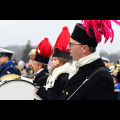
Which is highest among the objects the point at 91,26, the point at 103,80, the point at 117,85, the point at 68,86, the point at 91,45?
the point at 91,26

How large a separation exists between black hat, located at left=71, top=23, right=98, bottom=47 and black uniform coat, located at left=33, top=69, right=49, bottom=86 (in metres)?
2.09

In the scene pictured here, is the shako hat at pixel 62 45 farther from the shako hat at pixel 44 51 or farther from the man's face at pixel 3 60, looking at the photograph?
the man's face at pixel 3 60

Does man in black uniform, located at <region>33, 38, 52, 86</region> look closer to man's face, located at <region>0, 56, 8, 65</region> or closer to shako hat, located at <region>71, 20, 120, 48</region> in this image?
man's face, located at <region>0, 56, 8, 65</region>

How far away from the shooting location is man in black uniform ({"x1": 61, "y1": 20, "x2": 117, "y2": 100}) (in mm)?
2354

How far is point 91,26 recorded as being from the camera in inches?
108

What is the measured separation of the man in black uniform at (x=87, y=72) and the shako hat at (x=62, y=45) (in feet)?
5.13

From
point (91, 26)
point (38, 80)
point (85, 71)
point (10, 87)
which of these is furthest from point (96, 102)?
point (38, 80)

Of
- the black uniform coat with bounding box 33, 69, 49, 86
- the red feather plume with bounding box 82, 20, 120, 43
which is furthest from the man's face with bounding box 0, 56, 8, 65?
the red feather plume with bounding box 82, 20, 120, 43

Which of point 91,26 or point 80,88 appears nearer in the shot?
point 80,88

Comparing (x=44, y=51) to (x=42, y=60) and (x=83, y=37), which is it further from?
(x=83, y=37)

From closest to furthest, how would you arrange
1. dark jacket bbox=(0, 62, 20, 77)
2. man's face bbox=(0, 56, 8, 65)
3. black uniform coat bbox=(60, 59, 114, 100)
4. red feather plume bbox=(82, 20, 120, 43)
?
1. black uniform coat bbox=(60, 59, 114, 100)
2. red feather plume bbox=(82, 20, 120, 43)
3. dark jacket bbox=(0, 62, 20, 77)
4. man's face bbox=(0, 56, 8, 65)

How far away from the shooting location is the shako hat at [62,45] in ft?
14.6

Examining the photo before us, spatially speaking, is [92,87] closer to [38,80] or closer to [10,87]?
[10,87]

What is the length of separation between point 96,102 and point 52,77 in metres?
1.99
